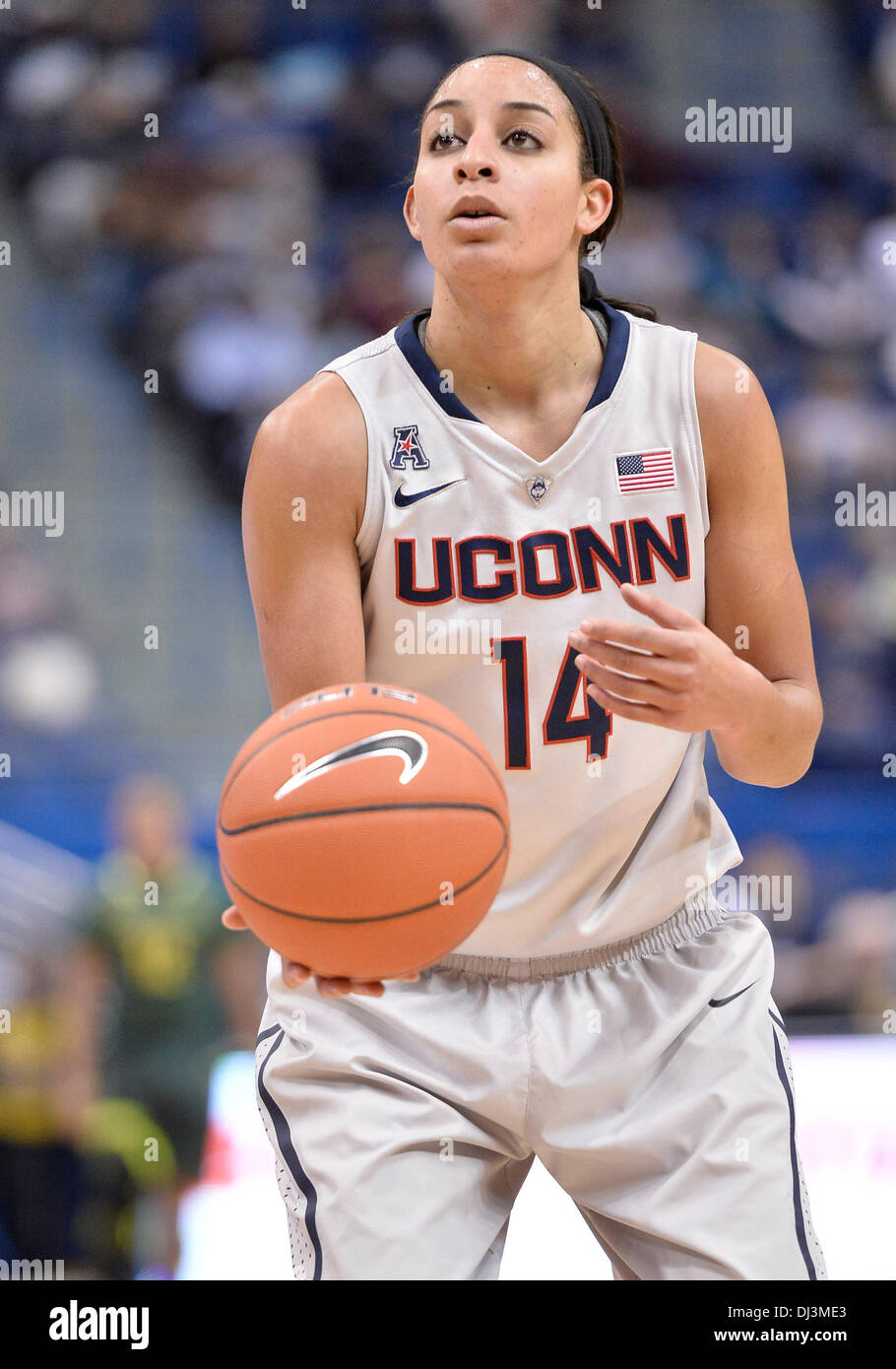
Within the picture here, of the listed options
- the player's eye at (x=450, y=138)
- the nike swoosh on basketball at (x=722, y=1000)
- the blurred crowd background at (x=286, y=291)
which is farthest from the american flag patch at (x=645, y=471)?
the blurred crowd background at (x=286, y=291)

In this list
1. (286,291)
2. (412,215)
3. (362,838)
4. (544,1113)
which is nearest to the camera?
(362,838)

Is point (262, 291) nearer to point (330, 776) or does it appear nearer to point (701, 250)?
point (701, 250)

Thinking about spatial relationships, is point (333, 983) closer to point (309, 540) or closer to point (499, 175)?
point (309, 540)

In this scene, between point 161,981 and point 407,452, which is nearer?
point 407,452

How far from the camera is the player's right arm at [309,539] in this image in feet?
7.23

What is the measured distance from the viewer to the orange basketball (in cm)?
183

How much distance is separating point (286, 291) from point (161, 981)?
2777 mm

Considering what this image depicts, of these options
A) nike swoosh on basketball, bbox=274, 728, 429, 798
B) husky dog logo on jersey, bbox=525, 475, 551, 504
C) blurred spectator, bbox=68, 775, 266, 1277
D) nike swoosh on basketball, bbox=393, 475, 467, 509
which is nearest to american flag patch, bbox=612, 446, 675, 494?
husky dog logo on jersey, bbox=525, 475, 551, 504

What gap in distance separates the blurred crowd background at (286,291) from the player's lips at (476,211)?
314 cm

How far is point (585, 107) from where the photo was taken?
2.44 m

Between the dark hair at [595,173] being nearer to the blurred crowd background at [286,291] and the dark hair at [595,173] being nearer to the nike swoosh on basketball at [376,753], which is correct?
the nike swoosh on basketball at [376,753]

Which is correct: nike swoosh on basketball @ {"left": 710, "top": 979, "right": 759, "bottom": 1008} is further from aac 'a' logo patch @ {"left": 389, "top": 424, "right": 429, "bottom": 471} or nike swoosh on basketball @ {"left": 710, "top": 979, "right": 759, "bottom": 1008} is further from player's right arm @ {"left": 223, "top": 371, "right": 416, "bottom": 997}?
aac 'a' logo patch @ {"left": 389, "top": 424, "right": 429, "bottom": 471}

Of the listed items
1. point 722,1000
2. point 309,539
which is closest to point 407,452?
point 309,539

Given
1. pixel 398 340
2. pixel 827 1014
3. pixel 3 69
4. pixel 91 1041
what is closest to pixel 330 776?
pixel 398 340
